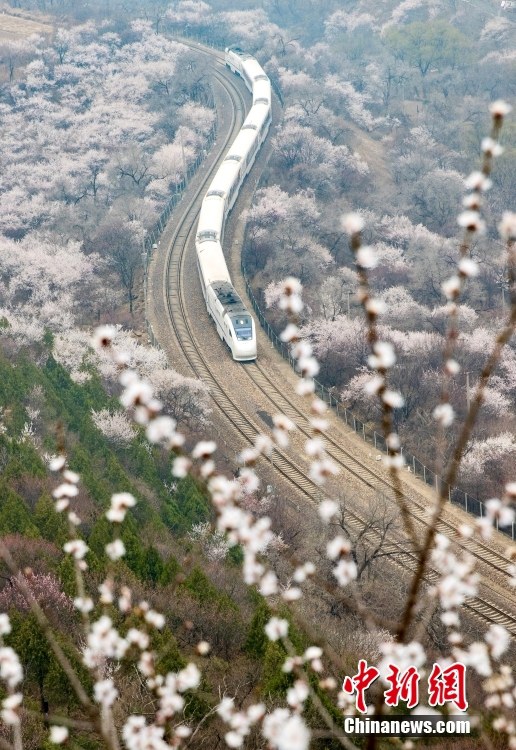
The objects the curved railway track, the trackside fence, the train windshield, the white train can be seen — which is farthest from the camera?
the white train

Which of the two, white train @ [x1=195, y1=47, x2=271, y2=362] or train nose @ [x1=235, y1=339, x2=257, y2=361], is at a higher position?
white train @ [x1=195, y1=47, x2=271, y2=362]

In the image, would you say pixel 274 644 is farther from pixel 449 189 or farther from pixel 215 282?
pixel 449 189

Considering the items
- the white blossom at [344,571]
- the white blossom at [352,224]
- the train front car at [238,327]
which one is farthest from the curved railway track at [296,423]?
the white blossom at [352,224]

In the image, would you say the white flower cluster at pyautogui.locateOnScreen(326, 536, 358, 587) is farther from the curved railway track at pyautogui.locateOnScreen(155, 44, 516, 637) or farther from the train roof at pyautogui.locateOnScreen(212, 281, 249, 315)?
the train roof at pyautogui.locateOnScreen(212, 281, 249, 315)

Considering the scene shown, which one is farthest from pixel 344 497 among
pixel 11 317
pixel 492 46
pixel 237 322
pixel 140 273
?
pixel 492 46

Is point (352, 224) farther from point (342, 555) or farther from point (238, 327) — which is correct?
point (238, 327)

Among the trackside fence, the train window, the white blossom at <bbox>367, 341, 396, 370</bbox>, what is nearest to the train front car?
the trackside fence

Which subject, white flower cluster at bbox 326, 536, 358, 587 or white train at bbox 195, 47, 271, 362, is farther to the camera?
white train at bbox 195, 47, 271, 362
